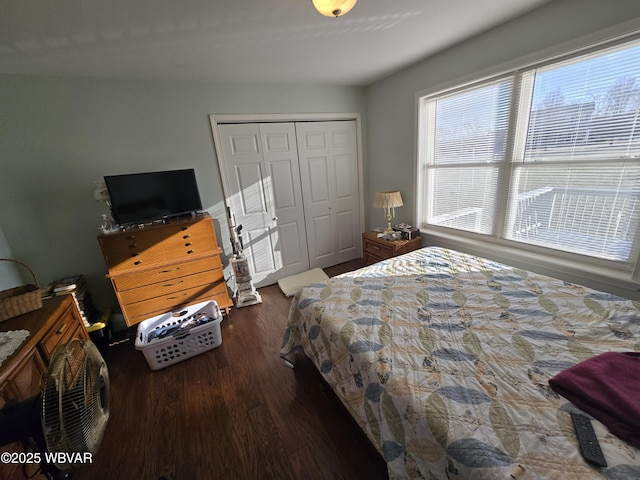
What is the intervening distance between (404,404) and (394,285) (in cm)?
91

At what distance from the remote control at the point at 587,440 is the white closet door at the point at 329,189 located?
2.98 m

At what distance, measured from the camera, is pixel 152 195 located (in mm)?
2373

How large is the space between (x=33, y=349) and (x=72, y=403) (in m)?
0.85

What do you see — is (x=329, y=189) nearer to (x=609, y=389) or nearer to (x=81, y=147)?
(x=81, y=147)

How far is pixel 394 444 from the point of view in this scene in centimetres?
100

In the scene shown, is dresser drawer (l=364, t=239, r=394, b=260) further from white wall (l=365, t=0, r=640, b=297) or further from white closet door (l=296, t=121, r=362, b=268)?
white closet door (l=296, t=121, r=362, b=268)

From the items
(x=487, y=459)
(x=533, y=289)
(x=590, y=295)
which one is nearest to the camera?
(x=487, y=459)

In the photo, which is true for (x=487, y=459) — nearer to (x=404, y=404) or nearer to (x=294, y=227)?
(x=404, y=404)

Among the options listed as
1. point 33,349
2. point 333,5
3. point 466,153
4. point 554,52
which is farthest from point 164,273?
point 554,52

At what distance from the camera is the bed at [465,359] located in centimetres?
79

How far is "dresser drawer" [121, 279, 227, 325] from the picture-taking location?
2322 millimetres

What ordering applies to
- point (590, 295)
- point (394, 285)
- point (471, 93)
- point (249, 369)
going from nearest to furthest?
point (590, 295) < point (394, 285) < point (249, 369) < point (471, 93)

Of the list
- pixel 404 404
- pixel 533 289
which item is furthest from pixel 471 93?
pixel 404 404

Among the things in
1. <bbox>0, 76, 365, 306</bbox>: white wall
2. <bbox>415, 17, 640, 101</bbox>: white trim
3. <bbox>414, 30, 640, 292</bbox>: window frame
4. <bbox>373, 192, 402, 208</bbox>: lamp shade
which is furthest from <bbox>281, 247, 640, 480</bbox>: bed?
<bbox>0, 76, 365, 306</bbox>: white wall
